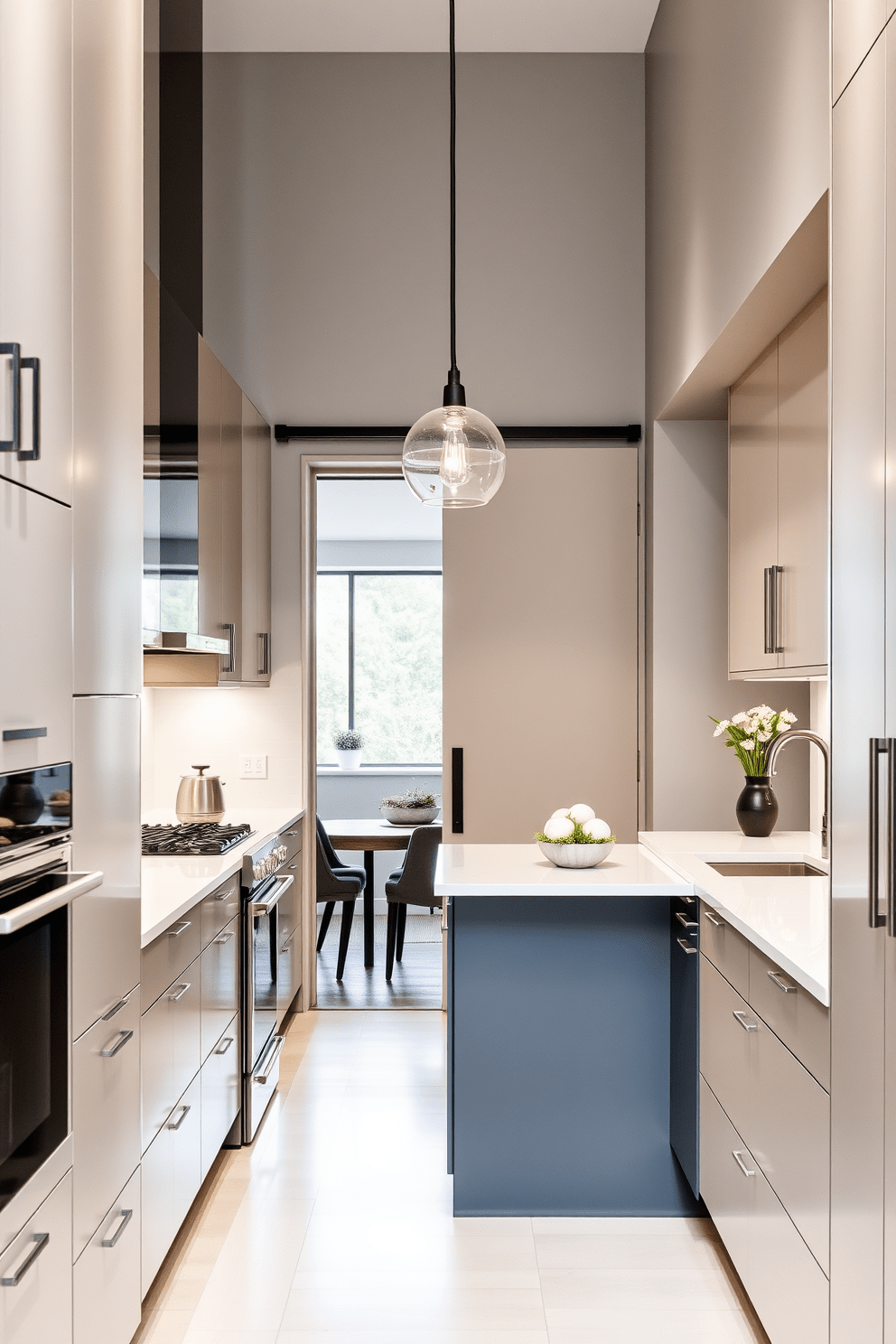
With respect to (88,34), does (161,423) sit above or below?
below

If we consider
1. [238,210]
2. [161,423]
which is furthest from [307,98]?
[161,423]

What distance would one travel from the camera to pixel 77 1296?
1.74m

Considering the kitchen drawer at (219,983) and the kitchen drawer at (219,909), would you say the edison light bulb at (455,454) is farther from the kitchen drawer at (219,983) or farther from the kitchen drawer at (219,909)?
the kitchen drawer at (219,983)

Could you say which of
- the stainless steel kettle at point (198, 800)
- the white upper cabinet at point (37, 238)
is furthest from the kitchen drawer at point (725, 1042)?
the stainless steel kettle at point (198, 800)

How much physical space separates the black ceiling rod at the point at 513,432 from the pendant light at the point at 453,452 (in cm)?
171

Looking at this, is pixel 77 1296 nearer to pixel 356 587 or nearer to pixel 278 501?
pixel 278 501

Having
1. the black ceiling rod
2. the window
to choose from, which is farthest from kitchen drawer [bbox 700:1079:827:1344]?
the window

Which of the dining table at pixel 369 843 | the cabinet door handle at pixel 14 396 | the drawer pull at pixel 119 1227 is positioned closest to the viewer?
the cabinet door handle at pixel 14 396

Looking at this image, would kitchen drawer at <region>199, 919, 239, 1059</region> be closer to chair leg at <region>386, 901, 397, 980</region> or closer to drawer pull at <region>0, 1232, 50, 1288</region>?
drawer pull at <region>0, 1232, 50, 1288</region>

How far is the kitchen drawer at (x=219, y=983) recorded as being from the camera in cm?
276

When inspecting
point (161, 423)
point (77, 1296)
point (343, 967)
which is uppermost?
point (161, 423)

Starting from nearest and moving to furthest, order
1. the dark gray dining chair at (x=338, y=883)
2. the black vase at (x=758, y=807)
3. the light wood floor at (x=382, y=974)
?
1. the black vase at (x=758, y=807)
2. the light wood floor at (x=382, y=974)
3. the dark gray dining chair at (x=338, y=883)

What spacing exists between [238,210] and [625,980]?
3.40 m

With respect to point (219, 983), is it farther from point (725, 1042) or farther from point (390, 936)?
point (390, 936)
